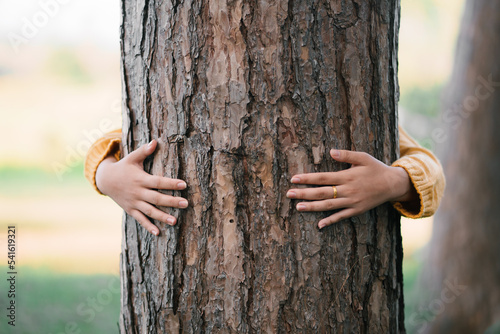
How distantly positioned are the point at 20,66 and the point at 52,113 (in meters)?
0.44

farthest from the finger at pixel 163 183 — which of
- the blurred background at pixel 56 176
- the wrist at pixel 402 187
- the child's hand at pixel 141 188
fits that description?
the blurred background at pixel 56 176

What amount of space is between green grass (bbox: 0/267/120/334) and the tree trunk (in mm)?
2696

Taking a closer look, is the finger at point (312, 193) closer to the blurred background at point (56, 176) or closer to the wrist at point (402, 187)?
the wrist at point (402, 187)

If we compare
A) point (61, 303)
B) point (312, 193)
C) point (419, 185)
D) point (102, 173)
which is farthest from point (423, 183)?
point (61, 303)

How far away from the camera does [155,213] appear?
45.8 inches

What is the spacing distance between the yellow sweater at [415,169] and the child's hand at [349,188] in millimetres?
107

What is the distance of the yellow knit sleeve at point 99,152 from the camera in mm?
1379

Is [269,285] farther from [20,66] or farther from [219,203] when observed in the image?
[20,66]

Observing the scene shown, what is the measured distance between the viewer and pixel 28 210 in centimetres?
350

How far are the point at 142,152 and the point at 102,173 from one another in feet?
0.69

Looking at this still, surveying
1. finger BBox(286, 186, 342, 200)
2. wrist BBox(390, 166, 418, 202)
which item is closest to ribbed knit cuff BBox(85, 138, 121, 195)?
finger BBox(286, 186, 342, 200)

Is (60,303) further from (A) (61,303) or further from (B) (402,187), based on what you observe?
(B) (402,187)

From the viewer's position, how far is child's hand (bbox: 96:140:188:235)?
1142mm

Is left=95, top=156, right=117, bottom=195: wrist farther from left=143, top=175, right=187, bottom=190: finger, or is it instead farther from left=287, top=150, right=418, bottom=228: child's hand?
left=287, top=150, right=418, bottom=228: child's hand
